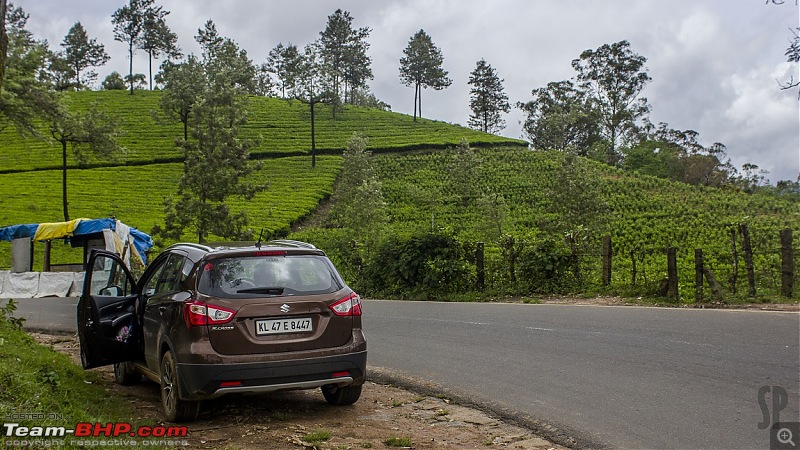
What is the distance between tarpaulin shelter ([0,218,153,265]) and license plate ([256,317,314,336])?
17607mm

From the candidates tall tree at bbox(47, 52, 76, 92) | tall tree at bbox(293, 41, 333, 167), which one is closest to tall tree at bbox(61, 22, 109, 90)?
tall tree at bbox(47, 52, 76, 92)

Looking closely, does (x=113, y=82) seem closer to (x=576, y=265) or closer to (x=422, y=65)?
(x=422, y=65)

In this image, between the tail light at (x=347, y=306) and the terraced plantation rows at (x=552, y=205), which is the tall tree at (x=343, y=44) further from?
the tail light at (x=347, y=306)

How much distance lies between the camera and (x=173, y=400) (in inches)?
261

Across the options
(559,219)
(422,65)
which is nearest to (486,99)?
(422,65)

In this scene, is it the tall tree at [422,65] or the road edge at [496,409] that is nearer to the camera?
the road edge at [496,409]

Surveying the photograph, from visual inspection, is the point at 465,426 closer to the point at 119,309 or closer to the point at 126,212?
the point at 119,309

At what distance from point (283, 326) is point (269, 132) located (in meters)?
83.7

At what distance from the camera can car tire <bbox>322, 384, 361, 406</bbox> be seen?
24.0 feet

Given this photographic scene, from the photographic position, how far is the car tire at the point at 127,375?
8547 mm

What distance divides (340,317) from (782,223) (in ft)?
163

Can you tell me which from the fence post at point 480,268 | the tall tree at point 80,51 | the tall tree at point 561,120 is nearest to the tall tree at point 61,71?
the tall tree at point 80,51

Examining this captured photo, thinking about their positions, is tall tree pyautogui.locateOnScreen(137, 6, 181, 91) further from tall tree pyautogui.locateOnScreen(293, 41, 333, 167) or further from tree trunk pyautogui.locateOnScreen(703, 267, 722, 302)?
tree trunk pyautogui.locateOnScreen(703, 267, 722, 302)

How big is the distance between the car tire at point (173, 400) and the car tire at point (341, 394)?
1.43m
